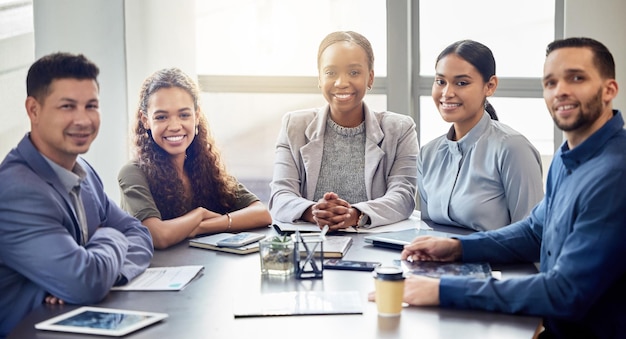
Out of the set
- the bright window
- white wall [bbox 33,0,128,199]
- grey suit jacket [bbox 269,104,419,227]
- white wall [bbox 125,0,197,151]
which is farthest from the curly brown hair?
the bright window

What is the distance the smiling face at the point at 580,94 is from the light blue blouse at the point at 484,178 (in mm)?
737

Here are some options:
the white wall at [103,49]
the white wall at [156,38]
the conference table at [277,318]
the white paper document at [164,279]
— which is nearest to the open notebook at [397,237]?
the conference table at [277,318]

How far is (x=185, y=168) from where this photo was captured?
3.43 meters

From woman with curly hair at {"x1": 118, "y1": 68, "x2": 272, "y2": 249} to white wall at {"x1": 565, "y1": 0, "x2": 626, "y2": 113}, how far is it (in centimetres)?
219

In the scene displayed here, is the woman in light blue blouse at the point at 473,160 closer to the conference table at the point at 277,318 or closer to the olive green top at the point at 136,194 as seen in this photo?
the conference table at the point at 277,318

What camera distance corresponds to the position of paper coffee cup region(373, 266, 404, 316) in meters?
2.15

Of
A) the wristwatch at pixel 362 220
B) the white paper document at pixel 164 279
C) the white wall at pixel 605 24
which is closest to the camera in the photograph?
the white paper document at pixel 164 279

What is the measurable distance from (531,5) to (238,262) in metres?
3.04

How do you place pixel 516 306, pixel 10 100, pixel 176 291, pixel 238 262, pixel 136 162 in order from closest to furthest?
pixel 516 306 → pixel 176 291 → pixel 238 262 → pixel 136 162 → pixel 10 100

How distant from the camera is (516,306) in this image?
216cm

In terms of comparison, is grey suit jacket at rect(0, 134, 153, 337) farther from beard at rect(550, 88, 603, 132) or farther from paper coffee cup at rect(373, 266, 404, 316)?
beard at rect(550, 88, 603, 132)

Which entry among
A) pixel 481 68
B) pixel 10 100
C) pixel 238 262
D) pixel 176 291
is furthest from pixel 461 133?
pixel 10 100

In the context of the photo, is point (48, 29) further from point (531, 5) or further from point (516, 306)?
point (516, 306)

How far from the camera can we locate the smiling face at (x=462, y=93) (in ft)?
11.0
